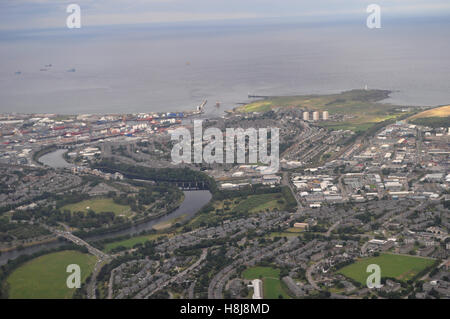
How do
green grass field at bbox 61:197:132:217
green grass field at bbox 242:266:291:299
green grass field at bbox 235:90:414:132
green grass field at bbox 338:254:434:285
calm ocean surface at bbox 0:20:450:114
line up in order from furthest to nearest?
calm ocean surface at bbox 0:20:450:114
green grass field at bbox 235:90:414:132
green grass field at bbox 61:197:132:217
green grass field at bbox 338:254:434:285
green grass field at bbox 242:266:291:299

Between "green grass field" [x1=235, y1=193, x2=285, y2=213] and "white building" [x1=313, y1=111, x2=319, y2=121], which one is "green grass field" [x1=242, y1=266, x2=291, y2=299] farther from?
"white building" [x1=313, y1=111, x2=319, y2=121]

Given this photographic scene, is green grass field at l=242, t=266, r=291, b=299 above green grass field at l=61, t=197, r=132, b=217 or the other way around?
the other way around

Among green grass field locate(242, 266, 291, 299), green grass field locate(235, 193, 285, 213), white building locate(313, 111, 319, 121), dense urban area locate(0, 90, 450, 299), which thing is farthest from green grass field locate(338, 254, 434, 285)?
white building locate(313, 111, 319, 121)

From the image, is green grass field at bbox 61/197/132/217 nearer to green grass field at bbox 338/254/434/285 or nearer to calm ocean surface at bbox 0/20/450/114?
green grass field at bbox 338/254/434/285

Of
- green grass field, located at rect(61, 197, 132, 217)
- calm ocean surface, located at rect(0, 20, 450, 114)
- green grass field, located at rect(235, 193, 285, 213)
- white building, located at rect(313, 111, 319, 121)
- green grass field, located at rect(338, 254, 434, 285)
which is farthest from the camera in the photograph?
calm ocean surface, located at rect(0, 20, 450, 114)

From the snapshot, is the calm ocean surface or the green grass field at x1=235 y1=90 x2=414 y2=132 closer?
the green grass field at x1=235 y1=90 x2=414 y2=132

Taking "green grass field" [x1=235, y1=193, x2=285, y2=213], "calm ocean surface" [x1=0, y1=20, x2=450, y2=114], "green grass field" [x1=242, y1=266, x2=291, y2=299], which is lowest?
"green grass field" [x1=242, y1=266, x2=291, y2=299]

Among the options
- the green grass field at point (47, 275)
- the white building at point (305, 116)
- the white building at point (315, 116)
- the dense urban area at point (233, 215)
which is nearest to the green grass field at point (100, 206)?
the dense urban area at point (233, 215)

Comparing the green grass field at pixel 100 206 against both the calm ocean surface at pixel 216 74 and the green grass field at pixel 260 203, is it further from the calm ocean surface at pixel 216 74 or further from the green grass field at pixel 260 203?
the calm ocean surface at pixel 216 74
